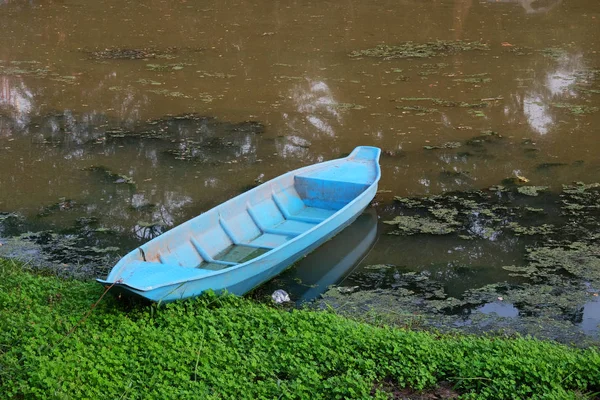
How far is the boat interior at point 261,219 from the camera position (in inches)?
230

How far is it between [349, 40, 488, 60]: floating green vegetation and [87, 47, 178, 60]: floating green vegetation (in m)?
3.51

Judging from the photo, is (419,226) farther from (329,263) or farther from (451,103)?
(451,103)

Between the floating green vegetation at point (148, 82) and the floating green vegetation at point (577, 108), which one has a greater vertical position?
the floating green vegetation at point (148, 82)

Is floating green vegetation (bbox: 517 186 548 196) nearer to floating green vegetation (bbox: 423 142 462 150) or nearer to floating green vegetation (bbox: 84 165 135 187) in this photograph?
floating green vegetation (bbox: 423 142 462 150)

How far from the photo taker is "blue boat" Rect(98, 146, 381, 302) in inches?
197

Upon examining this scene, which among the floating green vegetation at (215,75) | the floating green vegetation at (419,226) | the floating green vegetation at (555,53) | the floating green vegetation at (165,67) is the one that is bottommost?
the floating green vegetation at (419,226)

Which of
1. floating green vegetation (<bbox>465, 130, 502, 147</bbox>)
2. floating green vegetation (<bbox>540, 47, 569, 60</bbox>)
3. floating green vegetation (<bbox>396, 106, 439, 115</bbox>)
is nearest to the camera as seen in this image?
floating green vegetation (<bbox>465, 130, 502, 147</bbox>)

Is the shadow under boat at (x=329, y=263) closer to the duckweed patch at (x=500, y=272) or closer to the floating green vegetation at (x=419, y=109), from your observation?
the duckweed patch at (x=500, y=272)

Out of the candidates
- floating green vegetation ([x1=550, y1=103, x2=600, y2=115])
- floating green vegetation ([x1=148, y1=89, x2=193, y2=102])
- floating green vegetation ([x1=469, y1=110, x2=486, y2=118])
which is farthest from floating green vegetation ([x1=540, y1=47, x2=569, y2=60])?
floating green vegetation ([x1=148, y1=89, x2=193, y2=102])

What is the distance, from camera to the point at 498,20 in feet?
52.2

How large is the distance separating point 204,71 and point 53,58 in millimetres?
3073

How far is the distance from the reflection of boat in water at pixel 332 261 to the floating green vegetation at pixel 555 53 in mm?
7343

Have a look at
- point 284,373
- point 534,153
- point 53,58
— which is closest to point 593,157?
point 534,153

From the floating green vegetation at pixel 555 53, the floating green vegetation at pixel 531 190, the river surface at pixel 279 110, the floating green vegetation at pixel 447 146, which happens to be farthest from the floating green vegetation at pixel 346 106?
the floating green vegetation at pixel 555 53
